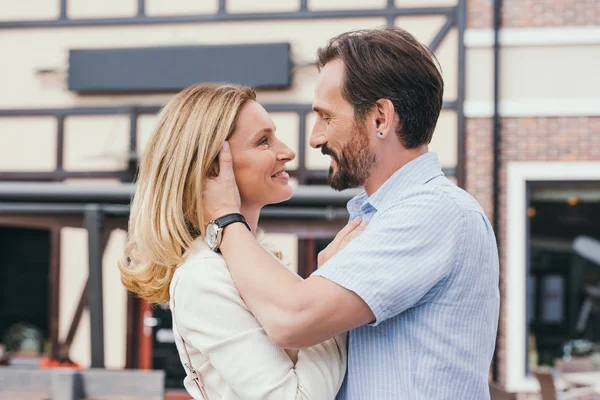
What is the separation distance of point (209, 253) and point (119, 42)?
831 cm

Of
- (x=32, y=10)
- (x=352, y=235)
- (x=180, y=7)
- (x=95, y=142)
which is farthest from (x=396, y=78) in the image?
(x=32, y=10)

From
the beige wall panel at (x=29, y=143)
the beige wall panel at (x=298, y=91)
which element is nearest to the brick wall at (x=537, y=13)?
the beige wall panel at (x=298, y=91)

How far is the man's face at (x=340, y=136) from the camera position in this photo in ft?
6.73

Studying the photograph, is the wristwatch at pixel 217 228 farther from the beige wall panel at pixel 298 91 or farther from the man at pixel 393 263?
the beige wall panel at pixel 298 91

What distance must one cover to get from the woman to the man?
0.05 m

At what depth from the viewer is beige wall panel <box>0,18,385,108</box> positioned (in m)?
9.61

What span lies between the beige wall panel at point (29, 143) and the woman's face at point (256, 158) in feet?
26.9

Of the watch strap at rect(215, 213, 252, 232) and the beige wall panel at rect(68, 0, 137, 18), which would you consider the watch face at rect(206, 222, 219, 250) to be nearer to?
the watch strap at rect(215, 213, 252, 232)

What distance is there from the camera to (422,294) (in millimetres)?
1824

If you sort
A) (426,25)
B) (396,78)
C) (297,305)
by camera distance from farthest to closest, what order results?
1. (426,25)
2. (396,78)
3. (297,305)

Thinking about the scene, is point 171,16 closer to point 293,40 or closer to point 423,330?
point 293,40

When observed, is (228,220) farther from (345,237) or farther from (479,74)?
(479,74)

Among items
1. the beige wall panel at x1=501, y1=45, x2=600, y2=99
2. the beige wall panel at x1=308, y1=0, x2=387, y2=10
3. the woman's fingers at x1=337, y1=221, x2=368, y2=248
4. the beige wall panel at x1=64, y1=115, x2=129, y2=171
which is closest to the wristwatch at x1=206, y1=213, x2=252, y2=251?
the woman's fingers at x1=337, y1=221, x2=368, y2=248

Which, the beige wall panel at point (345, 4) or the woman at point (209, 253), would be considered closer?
the woman at point (209, 253)
